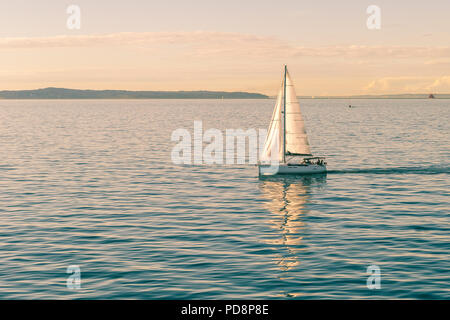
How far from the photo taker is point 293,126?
2405 inches

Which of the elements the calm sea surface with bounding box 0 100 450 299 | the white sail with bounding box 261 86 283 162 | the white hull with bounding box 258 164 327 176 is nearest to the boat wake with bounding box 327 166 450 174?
the calm sea surface with bounding box 0 100 450 299

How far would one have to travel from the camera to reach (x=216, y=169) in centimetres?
6769

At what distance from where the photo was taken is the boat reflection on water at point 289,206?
29116mm

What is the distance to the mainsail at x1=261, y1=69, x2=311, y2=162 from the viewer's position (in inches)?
2361

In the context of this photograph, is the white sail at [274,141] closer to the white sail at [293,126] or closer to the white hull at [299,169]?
the white sail at [293,126]

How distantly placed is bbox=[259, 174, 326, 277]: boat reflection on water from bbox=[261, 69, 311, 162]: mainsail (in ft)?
10.5

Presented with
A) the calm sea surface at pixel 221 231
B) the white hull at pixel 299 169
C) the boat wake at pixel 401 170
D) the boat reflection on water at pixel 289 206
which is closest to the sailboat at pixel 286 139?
the white hull at pixel 299 169

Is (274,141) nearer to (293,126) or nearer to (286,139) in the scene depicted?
(286,139)

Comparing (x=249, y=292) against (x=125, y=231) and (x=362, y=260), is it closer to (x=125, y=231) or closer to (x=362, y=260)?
(x=362, y=260)

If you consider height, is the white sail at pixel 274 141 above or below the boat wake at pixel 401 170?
above

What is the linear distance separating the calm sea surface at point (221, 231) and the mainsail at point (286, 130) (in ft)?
13.4

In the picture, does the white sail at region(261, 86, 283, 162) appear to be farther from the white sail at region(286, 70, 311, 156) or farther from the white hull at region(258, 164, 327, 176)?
the white hull at region(258, 164, 327, 176)
